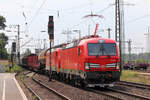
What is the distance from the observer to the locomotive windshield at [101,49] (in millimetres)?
17569

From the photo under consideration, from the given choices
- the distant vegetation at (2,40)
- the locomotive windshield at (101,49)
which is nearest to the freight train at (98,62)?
the locomotive windshield at (101,49)

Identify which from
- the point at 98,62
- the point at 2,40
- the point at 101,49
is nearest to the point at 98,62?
the point at 98,62

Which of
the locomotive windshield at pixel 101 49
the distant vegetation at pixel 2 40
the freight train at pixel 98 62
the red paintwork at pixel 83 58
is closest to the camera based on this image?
the freight train at pixel 98 62

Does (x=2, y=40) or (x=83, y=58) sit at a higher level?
(x=2, y=40)

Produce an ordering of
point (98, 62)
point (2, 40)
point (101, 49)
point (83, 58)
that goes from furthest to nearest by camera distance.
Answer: point (2, 40), point (101, 49), point (83, 58), point (98, 62)

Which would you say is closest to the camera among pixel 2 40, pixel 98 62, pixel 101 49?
pixel 98 62

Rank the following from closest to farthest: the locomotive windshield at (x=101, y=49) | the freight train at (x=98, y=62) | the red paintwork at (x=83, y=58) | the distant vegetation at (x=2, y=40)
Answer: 1. the freight train at (x=98, y=62)
2. the red paintwork at (x=83, y=58)
3. the locomotive windshield at (x=101, y=49)
4. the distant vegetation at (x=2, y=40)

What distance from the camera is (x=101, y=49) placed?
17750 millimetres

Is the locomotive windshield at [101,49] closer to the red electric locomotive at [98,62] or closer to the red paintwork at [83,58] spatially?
the red electric locomotive at [98,62]

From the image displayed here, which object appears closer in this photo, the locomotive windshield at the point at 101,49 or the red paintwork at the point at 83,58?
the red paintwork at the point at 83,58

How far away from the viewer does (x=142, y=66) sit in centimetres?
4988

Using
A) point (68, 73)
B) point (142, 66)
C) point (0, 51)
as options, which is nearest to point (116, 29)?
point (68, 73)

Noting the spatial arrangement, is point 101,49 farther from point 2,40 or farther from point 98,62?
point 2,40

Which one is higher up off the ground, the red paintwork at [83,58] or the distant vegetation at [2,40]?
the distant vegetation at [2,40]
